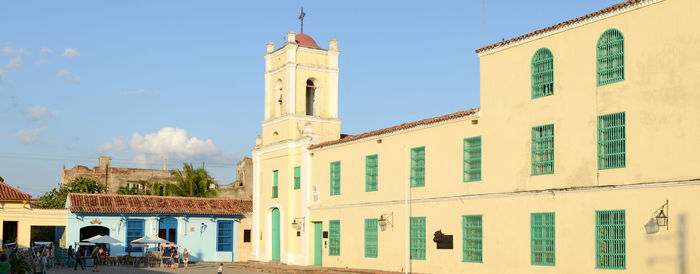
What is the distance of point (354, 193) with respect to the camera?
30.4 meters

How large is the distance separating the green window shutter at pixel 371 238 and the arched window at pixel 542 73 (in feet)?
30.7

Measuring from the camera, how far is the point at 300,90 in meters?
35.7

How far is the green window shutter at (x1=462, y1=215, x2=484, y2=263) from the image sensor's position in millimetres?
23844

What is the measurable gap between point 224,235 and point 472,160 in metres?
19.7

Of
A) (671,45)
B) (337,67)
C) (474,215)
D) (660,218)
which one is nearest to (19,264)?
(474,215)

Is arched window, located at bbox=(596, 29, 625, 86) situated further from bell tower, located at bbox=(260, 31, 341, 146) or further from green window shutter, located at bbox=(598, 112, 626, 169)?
bell tower, located at bbox=(260, 31, 341, 146)

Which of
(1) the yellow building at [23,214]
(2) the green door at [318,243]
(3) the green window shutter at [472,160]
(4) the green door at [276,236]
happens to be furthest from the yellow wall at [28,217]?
(3) the green window shutter at [472,160]

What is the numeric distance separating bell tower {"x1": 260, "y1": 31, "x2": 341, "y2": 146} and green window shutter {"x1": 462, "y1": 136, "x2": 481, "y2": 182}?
1126cm

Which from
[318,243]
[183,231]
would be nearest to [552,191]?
[318,243]

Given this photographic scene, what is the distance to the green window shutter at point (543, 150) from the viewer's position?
21.5m

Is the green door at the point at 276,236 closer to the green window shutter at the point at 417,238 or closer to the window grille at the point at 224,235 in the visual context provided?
the window grille at the point at 224,235

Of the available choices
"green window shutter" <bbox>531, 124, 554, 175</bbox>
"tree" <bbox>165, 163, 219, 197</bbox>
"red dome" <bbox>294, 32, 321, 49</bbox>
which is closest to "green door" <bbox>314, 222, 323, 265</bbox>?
"red dome" <bbox>294, 32, 321, 49</bbox>

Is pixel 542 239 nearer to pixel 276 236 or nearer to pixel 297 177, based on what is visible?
pixel 297 177

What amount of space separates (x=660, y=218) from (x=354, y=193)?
14.1 m
